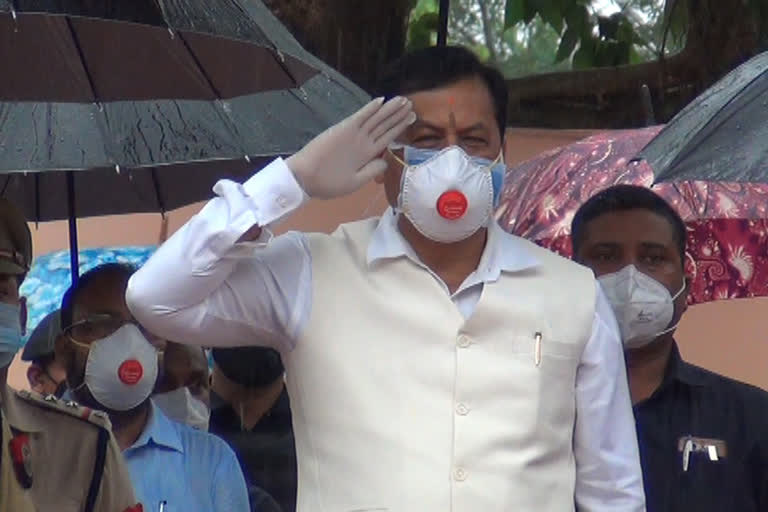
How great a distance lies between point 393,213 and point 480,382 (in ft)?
1.22

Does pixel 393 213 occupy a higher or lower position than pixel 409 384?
higher

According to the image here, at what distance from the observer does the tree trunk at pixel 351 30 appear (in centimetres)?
553

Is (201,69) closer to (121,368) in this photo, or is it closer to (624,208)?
(121,368)

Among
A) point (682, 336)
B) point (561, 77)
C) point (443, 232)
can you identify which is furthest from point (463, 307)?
point (682, 336)

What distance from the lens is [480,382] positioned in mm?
2910

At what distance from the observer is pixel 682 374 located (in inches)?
161

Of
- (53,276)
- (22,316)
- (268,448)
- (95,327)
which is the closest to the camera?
(22,316)

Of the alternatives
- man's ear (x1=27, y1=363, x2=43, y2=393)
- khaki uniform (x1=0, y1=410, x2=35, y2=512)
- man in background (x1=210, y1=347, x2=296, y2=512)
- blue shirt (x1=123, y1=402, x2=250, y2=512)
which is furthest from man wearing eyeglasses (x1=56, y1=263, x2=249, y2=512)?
man's ear (x1=27, y1=363, x2=43, y2=393)

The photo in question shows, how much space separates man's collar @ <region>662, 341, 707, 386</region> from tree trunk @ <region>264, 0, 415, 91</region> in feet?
6.03

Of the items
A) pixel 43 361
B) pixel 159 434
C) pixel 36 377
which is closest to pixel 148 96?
pixel 159 434

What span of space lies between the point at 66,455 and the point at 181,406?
5.65 feet

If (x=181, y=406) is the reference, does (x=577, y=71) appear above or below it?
above

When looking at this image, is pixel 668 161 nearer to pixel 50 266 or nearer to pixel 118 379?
pixel 118 379

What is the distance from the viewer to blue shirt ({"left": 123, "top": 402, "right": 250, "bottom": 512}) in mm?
4125
